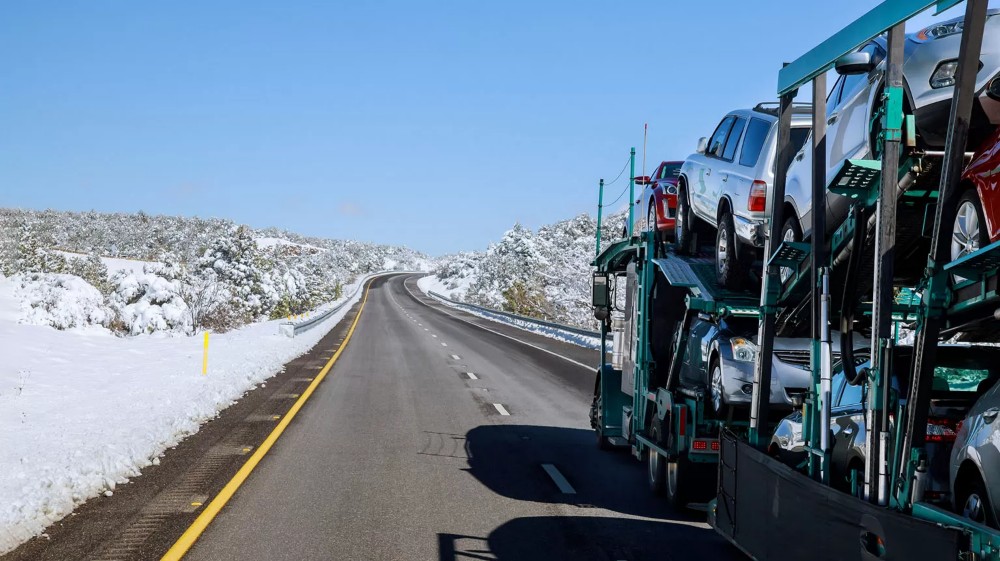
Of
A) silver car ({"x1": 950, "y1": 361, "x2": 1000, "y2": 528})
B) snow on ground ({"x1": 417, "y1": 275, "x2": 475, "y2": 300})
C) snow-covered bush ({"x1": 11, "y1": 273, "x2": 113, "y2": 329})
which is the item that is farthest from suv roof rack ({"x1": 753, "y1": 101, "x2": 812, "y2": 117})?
snow on ground ({"x1": 417, "y1": 275, "x2": 475, "y2": 300})

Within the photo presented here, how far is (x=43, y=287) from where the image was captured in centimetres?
5231

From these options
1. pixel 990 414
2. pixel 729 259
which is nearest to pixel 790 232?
pixel 729 259

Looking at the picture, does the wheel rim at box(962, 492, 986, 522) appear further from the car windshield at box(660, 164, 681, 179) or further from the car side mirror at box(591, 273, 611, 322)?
the car windshield at box(660, 164, 681, 179)

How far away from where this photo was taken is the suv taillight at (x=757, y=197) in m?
9.30

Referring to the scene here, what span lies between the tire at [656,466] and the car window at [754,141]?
2839mm

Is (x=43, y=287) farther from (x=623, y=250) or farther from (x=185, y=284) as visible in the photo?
(x=623, y=250)

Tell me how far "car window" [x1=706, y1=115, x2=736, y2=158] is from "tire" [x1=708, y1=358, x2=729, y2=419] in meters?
2.75

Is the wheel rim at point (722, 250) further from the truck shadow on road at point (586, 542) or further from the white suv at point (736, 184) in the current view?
the truck shadow on road at point (586, 542)

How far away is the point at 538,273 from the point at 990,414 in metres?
119

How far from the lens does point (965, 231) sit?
14.1ft

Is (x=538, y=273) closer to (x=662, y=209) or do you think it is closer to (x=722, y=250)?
(x=662, y=209)

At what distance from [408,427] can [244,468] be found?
439 centimetres

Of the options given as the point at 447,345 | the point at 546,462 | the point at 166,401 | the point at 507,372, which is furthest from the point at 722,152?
the point at 447,345

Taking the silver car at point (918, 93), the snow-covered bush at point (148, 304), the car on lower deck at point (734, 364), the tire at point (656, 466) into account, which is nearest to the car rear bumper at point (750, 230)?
the car on lower deck at point (734, 364)
